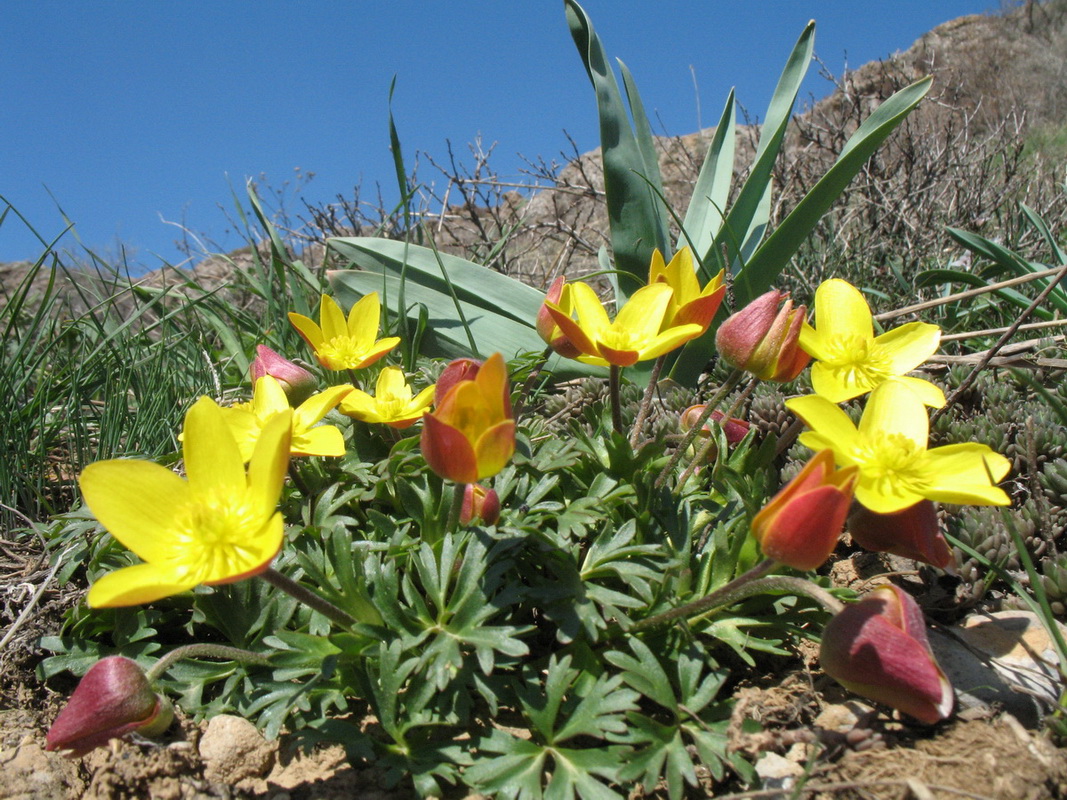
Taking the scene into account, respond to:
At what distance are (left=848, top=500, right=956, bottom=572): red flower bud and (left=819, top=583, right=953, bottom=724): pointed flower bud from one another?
125 mm

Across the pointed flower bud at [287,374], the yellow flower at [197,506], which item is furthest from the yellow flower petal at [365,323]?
the yellow flower at [197,506]

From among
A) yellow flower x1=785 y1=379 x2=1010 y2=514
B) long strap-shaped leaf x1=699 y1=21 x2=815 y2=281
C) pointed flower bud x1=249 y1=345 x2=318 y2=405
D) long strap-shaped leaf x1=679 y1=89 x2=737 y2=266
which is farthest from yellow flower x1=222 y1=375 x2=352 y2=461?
long strap-shaped leaf x1=679 y1=89 x2=737 y2=266

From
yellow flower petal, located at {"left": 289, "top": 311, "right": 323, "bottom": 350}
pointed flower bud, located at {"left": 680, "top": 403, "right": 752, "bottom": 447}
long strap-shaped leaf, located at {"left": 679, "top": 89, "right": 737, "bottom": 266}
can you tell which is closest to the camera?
pointed flower bud, located at {"left": 680, "top": 403, "right": 752, "bottom": 447}

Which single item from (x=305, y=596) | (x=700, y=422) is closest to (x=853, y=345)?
(x=700, y=422)

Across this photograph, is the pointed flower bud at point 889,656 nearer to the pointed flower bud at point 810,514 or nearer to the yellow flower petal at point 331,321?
the pointed flower bud at point 810,514

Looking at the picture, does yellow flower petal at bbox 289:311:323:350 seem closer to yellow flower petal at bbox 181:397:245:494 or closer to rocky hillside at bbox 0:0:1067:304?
yellow flower petal at bbox 181:397:245:494

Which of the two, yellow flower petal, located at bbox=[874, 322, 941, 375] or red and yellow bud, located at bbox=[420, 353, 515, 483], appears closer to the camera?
red and yellow bud, located at bbox=[420, 353, 515, 483]

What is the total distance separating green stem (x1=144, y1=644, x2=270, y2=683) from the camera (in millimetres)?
1348

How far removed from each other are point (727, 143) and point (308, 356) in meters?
1.91

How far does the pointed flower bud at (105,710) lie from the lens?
1.27m

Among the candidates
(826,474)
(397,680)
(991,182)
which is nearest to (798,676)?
(826,474)

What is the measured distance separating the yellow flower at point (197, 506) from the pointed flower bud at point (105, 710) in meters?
0.24

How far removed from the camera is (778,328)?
1.51m

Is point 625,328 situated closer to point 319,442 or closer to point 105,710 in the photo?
point 319,442
